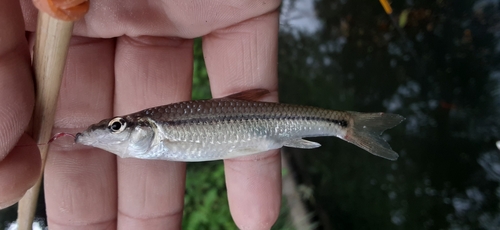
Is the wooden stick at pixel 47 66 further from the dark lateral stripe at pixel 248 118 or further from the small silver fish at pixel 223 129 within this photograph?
the dark lateral stripe at pixel 248 118

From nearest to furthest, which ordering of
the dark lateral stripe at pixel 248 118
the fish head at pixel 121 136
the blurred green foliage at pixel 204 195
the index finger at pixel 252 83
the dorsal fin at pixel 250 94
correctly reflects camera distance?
the fish head at pixel 121 136 → the dark lateral stripe at pixel 248 118 → the dorsal fin at pixel 250 94 → the index finger at pixel 252 83 → the blurred green foliage at pixel 204 195

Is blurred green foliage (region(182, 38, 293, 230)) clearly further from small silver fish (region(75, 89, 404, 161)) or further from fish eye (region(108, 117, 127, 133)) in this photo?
fish eye (region(108, 117, 127, 133))

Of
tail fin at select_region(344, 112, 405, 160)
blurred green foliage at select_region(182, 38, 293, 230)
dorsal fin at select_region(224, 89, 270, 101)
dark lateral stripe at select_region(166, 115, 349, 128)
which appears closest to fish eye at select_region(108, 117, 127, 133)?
dark lateral stripe at select_region(166, 115, 349, 128)

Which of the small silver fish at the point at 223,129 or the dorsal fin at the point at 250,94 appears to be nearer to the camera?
the small silver fish at the point at 223,129

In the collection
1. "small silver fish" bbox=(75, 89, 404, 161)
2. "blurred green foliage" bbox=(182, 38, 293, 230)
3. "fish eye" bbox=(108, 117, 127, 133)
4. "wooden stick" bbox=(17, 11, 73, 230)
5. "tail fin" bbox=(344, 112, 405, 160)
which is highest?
"wooden stick" bbox=(17, 11, 73, 230)

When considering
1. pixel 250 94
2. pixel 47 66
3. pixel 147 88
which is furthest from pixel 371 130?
pixel 47 66

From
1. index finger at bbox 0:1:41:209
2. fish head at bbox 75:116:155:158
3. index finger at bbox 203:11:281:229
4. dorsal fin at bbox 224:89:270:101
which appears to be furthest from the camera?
index finger at bbox 203:11:281:229

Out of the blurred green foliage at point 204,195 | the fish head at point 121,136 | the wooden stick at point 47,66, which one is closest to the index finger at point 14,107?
the wooden stick at point 47,66
